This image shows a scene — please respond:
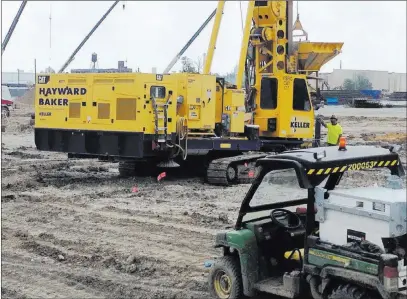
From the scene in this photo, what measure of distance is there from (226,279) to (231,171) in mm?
8862

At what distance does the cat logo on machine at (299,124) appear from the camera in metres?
16.2

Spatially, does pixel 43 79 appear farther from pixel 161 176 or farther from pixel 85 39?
pixel 85 39

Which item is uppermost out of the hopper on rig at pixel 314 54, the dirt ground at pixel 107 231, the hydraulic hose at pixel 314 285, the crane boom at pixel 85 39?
the crane boom at pixel 85 39

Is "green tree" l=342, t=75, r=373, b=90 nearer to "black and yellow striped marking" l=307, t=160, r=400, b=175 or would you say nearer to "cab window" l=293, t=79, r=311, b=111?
"cab window" l=293, t=79, r=311, b=111

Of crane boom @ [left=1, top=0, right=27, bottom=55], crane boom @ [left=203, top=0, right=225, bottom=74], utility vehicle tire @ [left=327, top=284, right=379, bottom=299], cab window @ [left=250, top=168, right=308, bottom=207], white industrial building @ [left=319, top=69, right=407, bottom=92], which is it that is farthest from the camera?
white industrial building @ [left=319, top=69, right=407, bottom=92]

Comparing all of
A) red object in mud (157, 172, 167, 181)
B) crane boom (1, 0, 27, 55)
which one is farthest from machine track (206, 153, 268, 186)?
crane boom (1, 0, 27, 55)

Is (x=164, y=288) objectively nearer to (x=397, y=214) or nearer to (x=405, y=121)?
(x=397, y=214)

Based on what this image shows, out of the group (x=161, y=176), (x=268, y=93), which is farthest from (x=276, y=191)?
(x=268, y=93)

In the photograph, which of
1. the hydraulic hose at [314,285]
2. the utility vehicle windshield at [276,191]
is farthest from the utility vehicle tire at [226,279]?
the hydraulic hose at [314,285]

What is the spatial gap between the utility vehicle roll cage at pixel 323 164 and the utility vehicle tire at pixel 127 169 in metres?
10.4

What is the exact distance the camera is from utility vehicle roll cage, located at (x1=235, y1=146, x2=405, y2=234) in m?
5.45

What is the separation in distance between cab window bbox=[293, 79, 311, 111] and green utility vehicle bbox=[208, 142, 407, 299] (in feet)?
32.8

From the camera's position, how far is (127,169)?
1653cm

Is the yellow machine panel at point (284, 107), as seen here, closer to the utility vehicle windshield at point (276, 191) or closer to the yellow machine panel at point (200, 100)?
the yellow machine panel at point (200, 100)
